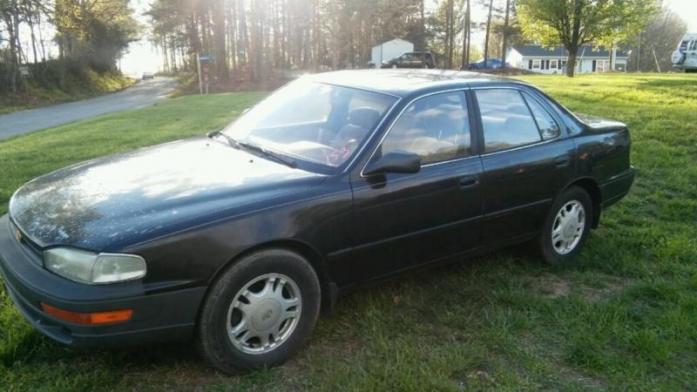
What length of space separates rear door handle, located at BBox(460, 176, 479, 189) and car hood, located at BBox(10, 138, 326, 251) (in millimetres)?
1041

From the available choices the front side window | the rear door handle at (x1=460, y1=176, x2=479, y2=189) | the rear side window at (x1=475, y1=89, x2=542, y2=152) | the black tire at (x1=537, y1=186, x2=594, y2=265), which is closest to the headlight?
the front side window

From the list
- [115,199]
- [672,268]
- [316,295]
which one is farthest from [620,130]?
[115,199]

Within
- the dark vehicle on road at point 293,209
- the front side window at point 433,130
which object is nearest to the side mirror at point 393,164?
Answer: the dark vehicle on road at point 293,209

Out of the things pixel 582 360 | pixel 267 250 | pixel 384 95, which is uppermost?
pixel 384 95

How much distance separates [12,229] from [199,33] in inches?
1517

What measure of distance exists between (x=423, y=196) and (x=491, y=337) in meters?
0.95

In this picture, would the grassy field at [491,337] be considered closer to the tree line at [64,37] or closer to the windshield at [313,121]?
the windshield at [313,121]

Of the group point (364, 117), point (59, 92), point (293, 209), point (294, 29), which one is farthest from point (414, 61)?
point (293, 209)

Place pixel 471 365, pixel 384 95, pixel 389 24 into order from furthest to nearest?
Answer: pixel 389 24 < pixel 384 95 < pixel 471 365

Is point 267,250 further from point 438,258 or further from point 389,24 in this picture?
point 389,24

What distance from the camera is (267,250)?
3059 millimetres

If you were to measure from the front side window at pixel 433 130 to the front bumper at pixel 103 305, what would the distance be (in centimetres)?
149

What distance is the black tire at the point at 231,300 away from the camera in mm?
2904

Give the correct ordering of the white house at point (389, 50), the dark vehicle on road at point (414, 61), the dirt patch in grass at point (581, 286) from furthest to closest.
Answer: the white house at point (389, 50) < the dark vehicle on road at point (414, 61) < the dirt patch in grass at point (581, 286)
